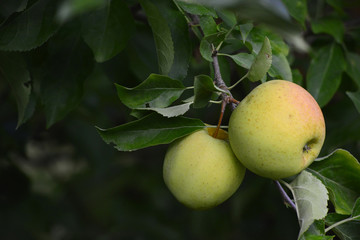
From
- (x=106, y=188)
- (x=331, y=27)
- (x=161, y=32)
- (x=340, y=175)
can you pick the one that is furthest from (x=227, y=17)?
(x=106, y=188)

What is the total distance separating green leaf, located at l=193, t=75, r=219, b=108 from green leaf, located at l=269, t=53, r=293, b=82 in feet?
0.57

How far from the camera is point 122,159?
121 inches

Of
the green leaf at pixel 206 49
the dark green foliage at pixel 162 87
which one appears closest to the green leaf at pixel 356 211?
the dark green foliage at pixel 162 87

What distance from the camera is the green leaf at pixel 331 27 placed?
1484 millimetres

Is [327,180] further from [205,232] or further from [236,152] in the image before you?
[205,232]

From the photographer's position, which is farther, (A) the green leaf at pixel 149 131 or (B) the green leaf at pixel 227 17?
(B) the green leaf at pixel 227 17

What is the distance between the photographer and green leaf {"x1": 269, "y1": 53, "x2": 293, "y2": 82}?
1048 mm

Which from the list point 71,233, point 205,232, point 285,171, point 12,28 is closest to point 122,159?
point 71,233

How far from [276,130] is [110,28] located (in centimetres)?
46

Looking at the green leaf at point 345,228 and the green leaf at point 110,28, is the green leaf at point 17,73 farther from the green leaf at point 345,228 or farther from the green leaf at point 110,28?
the green leaf at point 345,228

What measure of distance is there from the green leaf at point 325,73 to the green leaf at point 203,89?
504 mm

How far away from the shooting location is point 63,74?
1.27 m

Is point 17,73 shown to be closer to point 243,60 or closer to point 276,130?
point 243,60

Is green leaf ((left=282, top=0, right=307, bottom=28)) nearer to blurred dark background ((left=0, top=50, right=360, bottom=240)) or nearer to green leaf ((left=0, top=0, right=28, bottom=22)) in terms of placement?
blurred dark background ((left=0, top=50, right=360, bottom=240))
